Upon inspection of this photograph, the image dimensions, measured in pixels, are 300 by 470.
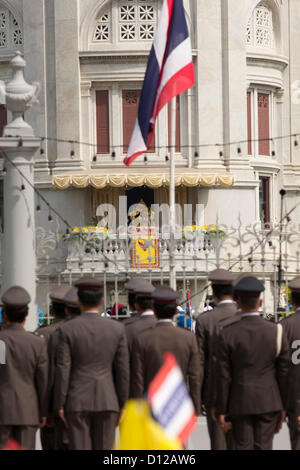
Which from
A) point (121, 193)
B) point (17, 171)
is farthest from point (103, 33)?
point (17, 171)

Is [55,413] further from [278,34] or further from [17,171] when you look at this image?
[278,34]

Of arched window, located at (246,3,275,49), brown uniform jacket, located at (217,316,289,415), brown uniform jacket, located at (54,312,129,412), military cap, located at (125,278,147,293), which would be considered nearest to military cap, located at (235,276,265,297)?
brown uniform jacket, located at (217,316,289,415)

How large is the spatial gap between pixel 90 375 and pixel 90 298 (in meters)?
0.56

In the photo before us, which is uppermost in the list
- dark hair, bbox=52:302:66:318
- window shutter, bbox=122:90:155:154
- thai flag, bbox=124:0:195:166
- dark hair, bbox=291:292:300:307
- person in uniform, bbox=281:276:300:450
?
window shutter, bbox=122:90:155:154

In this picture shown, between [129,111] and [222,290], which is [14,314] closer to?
[222,290]

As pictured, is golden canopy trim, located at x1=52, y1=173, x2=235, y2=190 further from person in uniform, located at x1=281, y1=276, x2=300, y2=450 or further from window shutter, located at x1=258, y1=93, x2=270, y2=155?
person in uniform, located at x1=281, y1=276, x2=300, y2=450

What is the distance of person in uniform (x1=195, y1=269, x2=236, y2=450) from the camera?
31.1ft

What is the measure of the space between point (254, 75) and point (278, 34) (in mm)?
1613

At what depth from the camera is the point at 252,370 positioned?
828cm

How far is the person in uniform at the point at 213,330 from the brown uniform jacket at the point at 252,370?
0.87 meters

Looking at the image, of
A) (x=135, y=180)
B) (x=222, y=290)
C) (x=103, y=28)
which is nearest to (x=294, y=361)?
(x=222, y=290)

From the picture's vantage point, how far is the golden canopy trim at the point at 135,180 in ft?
91.8

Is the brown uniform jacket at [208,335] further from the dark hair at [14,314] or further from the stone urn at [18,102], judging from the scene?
the stone urn at [18,102]

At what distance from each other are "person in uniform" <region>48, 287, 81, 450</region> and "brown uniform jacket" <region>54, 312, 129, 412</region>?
163 mm
